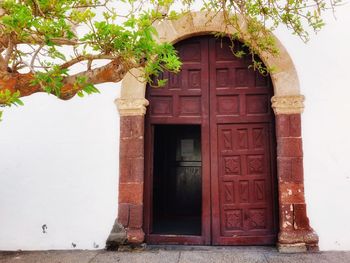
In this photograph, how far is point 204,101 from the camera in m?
4.03

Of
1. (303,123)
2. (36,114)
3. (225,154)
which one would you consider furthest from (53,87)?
(303,123)

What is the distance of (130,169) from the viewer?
377 centimetres

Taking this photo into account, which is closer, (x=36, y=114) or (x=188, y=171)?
(x=36, y=114)

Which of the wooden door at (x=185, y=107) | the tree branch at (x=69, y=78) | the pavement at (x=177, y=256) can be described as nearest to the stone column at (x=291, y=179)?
the pavement at (x=177, y=256)

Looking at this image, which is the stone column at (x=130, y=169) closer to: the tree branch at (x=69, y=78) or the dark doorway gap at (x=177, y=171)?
the tree branch at (x=69, y=78)

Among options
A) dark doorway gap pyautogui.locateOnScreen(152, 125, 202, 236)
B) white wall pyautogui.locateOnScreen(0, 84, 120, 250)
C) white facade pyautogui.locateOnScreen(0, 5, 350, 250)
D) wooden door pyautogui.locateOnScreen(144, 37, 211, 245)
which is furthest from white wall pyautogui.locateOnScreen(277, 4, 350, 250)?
dark doorway gap pyautogui.locateOnScreen(152, 125, 202, 236)

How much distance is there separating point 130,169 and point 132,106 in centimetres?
76

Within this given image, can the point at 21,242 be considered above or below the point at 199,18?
below

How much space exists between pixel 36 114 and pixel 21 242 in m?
1.56

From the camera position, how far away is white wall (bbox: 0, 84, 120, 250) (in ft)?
12.3

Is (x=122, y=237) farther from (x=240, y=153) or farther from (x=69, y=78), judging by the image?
(x=69, y=78)

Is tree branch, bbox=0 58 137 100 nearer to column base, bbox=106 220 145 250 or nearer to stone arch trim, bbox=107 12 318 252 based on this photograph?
stone arch trim, bbox=107 12 318 252

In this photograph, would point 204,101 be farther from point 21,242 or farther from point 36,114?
point 21,242

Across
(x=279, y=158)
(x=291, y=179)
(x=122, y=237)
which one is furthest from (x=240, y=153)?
(x=122, y=237)
